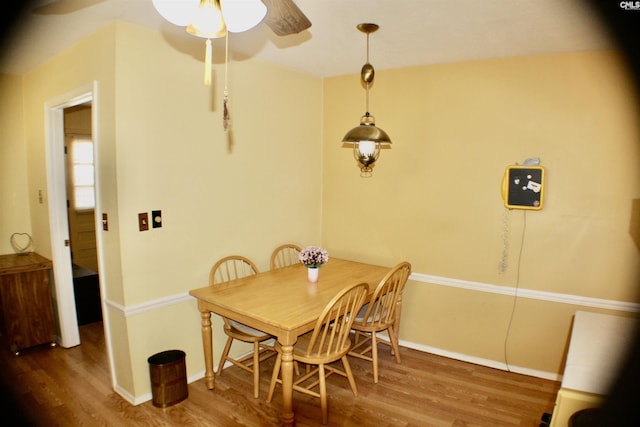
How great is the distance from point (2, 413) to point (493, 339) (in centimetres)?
303

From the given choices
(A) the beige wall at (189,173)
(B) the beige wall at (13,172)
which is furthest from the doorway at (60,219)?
(A) the beige wall at (189,173)

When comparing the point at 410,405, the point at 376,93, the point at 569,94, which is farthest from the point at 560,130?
the point at 410,405

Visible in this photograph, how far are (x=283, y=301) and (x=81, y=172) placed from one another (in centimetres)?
359

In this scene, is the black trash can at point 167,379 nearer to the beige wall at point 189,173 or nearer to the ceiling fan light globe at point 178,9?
the beige wall at point 189,173

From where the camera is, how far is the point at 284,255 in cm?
329

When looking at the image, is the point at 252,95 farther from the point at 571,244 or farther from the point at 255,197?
the point at 571,244

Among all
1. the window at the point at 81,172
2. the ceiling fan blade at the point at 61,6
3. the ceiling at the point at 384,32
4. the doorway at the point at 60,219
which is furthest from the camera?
the window at the point at 81,172

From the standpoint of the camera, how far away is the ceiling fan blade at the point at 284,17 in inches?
50.8

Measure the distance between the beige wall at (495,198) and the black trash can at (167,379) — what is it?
181cm

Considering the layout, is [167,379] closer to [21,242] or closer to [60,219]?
[60,219]

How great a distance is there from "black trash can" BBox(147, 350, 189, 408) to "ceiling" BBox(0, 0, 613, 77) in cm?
187

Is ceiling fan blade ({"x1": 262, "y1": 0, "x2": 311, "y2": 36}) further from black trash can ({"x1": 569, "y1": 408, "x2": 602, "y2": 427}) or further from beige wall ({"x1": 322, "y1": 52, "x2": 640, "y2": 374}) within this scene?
beige wall ({"x1": 322, "y1": 52, "x2": 640, "y2": 374})

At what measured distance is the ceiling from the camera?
1.89 meters

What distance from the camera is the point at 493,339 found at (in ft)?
9.32
